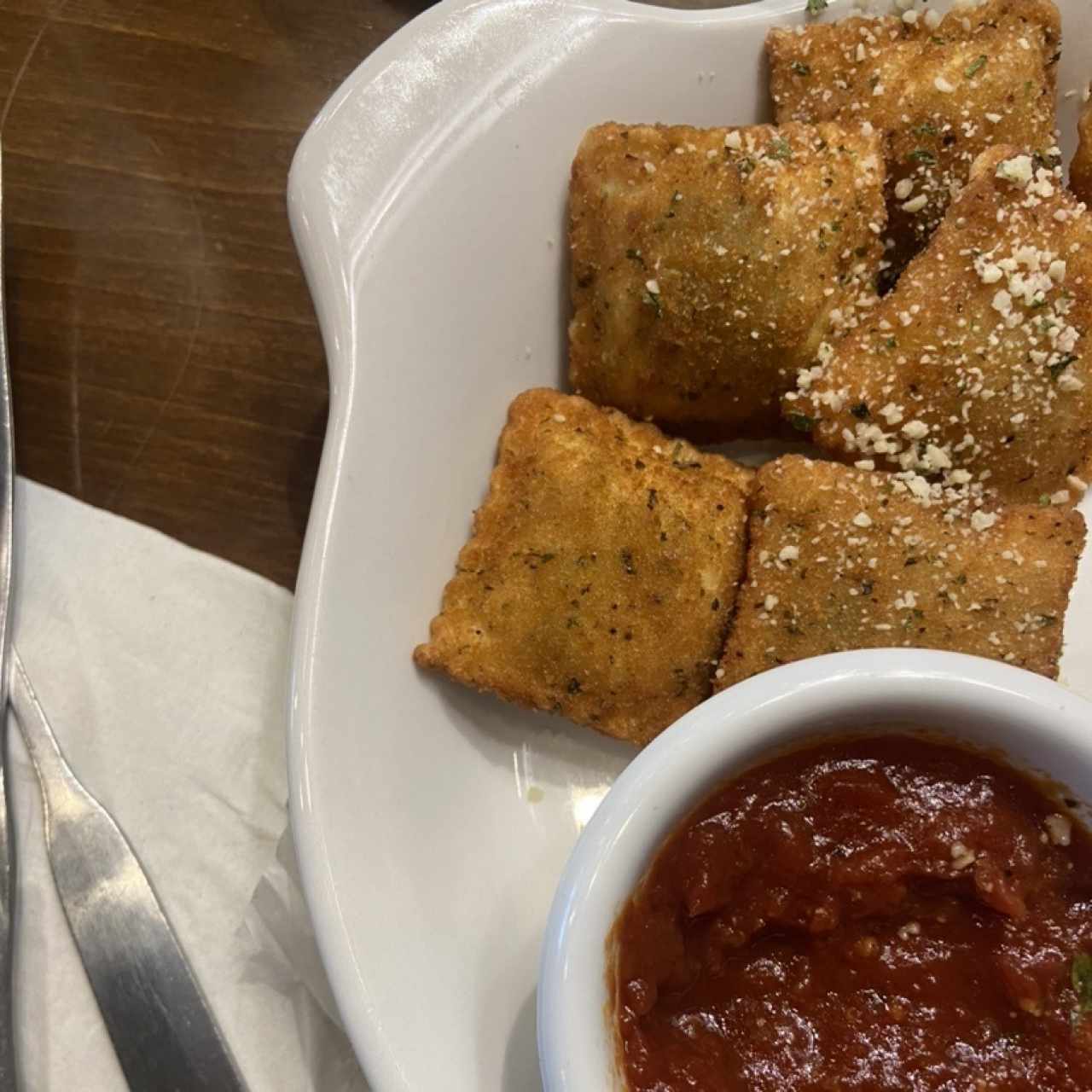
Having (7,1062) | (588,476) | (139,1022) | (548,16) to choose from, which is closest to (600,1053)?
(588,476)

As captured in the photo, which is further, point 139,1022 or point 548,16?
point 139,1022

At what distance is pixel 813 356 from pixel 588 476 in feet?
0.91

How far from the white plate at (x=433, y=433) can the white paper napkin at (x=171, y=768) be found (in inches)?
10.6

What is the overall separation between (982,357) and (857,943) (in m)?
0.60

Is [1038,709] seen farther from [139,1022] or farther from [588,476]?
[139,1022]

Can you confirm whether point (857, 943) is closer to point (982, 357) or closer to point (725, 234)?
point (982, 357)

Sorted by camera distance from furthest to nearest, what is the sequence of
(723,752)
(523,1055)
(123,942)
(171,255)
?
(171,255)
(123,942)
(523,1055)
(723,752)

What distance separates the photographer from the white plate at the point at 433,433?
104cm

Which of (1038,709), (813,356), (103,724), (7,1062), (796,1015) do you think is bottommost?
(7,1062)

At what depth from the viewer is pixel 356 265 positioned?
1.05m

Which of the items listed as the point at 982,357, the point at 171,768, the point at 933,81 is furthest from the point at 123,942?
the point at 933,81

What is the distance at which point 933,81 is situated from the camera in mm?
1143

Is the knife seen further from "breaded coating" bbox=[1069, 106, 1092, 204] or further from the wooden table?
"breaded coating" bbox=[1069, 106, 1092, 204]

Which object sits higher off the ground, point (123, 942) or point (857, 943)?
point (857, 943)
